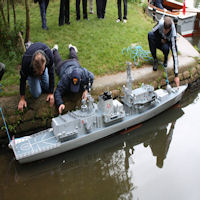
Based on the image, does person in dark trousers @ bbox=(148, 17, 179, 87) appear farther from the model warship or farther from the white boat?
the white boat

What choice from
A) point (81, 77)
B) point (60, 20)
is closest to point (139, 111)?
point (81, 77)

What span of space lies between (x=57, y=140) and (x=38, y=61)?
62.8 inches

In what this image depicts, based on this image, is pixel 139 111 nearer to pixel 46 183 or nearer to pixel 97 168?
pixel 97 168

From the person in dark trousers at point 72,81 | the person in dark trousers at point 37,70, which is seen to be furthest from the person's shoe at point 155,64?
the person in dark trousers at point 37,70

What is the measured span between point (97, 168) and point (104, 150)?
1.71ft

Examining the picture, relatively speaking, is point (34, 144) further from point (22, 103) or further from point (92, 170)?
point (92, 170)

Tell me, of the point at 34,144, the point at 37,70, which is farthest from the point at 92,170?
the point at 37,70

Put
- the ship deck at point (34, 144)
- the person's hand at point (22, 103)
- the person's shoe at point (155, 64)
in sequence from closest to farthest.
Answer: the ship deck at point (34, 144), the person's hand at point (22, 103), the person's shoe at point (155, 64)

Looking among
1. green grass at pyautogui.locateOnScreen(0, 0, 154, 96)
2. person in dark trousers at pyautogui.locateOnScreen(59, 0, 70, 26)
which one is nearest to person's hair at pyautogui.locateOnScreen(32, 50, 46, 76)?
green grass at pyautogui.locateOnScreen(0, 0, 154, 96)

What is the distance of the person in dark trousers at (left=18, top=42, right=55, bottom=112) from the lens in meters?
4.25

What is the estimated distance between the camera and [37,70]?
4305 mm

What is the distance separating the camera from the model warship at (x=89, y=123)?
461 centimetres

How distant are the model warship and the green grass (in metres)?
1.40

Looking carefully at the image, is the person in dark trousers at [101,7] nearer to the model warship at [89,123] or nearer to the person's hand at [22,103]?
the model warship at [89,123]
